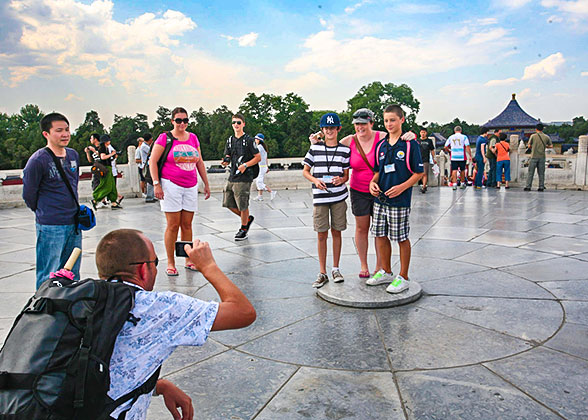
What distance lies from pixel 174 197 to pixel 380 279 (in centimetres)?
271

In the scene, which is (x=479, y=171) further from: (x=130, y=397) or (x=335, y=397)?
(x=130, y=397)

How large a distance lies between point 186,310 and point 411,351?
7.51ft

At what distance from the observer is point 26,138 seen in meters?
39.6

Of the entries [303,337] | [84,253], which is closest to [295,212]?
[84,253]

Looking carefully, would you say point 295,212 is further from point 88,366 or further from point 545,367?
point 88,366

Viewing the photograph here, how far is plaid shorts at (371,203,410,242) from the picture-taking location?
4828 millimetres

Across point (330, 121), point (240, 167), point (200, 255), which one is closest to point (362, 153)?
point (330, 121)

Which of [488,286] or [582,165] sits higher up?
[582,165]

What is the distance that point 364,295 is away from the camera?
4.81m

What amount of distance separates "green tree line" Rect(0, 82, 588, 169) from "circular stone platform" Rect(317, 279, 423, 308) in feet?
96.1

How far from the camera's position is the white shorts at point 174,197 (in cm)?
594

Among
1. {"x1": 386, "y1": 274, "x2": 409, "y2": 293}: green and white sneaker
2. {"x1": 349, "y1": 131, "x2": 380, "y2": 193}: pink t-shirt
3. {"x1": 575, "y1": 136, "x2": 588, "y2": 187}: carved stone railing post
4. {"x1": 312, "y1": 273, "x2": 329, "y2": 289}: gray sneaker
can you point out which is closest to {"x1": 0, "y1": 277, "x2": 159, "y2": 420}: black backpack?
{"x1": 386, "y1": 274, "x2": 409, "y2": 293}: green and white sneaker

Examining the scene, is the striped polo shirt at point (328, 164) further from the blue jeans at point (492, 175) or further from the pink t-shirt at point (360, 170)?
the blue jeans at point (492, 175)

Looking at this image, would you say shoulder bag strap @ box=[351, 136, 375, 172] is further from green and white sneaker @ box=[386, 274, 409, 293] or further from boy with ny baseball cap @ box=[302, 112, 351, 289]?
green and white sneaker @ box=[386, 274, 409, 293]
